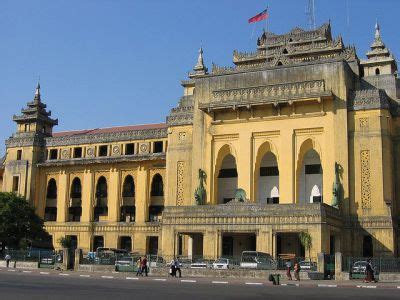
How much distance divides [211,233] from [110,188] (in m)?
19.7

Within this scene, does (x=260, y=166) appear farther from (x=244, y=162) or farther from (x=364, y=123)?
(x=364, y=123)

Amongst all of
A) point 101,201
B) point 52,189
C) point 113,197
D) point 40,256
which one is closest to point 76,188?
point 52,189

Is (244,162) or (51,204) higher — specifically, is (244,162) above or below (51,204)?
above

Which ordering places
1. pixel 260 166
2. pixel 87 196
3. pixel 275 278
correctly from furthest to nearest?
pixel 87 196
pixel 260 166
pixel 275 278

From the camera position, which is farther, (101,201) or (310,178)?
(101,201)

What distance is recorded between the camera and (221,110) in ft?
163

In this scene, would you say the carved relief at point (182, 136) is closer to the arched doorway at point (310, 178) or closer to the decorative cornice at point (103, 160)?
the decorative cornice at point (103, 160)

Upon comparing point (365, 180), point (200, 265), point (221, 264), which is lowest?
point (200, 265)

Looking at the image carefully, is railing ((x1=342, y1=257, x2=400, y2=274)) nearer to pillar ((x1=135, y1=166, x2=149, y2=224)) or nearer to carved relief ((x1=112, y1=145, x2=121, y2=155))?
pillar ((x1=135, y1=166, x2=149, y2=224))

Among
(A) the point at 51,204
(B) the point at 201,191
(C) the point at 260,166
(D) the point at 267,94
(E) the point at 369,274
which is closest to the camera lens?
(E) the point at 369,274

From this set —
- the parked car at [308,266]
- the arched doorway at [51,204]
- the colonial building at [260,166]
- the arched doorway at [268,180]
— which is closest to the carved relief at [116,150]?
the colonial building at [260,166]

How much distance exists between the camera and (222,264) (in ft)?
125

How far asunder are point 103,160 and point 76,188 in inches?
197

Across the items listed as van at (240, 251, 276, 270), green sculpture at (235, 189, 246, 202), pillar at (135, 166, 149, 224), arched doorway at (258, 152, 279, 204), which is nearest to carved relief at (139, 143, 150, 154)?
pillar at (135, 166, 149, 224)
